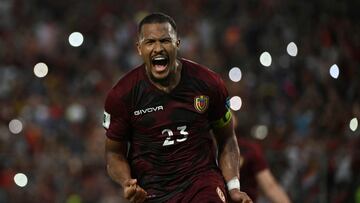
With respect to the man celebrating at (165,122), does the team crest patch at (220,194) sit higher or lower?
lower

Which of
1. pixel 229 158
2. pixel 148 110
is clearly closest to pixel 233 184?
pixel 229 158

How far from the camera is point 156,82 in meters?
7.17

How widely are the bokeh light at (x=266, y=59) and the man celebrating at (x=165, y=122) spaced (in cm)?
898

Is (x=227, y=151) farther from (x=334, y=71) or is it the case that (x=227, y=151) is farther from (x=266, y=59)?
(x=266, y=59)

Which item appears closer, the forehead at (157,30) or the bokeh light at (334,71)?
the forehead at (157,30)

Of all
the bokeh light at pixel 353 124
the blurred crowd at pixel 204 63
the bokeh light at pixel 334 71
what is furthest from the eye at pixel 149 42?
the bokeh light at pixel 334 71

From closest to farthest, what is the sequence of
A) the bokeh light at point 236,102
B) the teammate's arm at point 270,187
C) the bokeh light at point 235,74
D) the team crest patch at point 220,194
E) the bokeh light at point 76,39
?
the team crest patch at point 220,194 < the teammate's arm at point 270,187 < the bokeh light at point 236,102 < the bokeh light at point 235,74 < the bokeh light at point 76,39

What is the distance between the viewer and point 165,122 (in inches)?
281

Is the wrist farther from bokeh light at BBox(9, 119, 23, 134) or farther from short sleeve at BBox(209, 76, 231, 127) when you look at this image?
bokeh light at BBox(9, 119, 23, 134)

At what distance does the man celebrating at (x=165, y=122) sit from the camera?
704cm

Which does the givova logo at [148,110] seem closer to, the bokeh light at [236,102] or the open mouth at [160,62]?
the open mouth at [160,62]

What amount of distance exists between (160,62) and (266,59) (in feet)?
30.8

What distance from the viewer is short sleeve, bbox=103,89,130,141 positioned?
→ 7066mm

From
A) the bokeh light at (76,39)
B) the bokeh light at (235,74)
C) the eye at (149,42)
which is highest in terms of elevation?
the bokeh light at (76,39)
